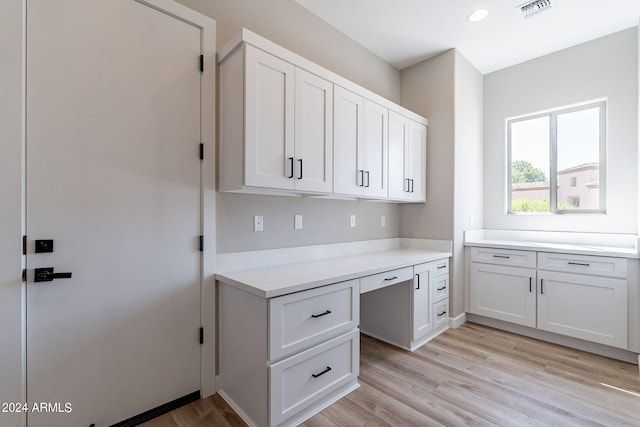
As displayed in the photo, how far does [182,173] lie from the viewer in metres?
1.81

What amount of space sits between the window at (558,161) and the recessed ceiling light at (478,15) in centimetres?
150

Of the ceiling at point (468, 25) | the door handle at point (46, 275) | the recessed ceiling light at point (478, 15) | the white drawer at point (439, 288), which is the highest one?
the ceiling at point (468, 25)

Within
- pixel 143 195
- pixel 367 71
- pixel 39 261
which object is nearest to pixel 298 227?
pixel 143 195

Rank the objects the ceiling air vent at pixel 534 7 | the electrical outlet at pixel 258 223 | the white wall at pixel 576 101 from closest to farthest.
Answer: the electrical outlet at pixel 258 223
the ceiling air vent at pixel 534 7
the white wall at pixel 576 101

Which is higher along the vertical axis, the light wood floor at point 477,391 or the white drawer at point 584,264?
the white drawer at point 584,264

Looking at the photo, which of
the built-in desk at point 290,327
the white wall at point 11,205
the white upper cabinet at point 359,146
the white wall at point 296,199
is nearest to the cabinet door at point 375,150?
the white upper cabinet at point 359,146

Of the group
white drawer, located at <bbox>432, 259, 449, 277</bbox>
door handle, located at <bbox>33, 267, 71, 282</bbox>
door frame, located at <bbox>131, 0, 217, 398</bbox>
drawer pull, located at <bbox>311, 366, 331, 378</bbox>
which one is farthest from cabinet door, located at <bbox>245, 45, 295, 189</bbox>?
white drawer, located at <bbox>432, 259, 449, 277</bbox>

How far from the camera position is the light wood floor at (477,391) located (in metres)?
1.70

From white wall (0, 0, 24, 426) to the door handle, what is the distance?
6 centimetres

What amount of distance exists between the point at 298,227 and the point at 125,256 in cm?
122

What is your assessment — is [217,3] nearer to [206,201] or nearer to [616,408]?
[206,201]

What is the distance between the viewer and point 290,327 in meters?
1.61

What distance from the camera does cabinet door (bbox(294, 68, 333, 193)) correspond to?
1.98 meters

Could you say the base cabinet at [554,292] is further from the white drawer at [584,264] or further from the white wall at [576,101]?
the white wall at [576,101]
